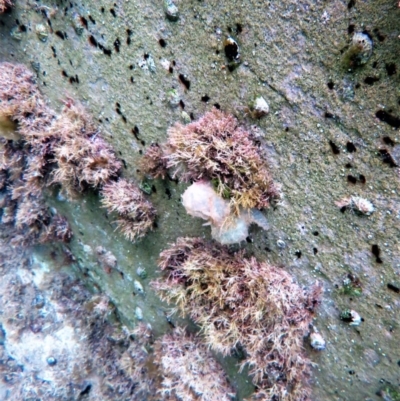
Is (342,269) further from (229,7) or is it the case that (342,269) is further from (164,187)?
(229,7)

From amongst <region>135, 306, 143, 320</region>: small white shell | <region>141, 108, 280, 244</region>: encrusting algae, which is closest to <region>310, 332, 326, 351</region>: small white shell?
<region>141, 108, 280, 244</region>: encrusting algae

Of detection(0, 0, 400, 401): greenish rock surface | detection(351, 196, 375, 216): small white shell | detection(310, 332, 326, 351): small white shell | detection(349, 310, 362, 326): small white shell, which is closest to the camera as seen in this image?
detection(0, 0, 400, 401): greenish rock surface

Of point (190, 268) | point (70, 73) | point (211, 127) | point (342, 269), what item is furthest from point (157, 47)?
point (342, 269)

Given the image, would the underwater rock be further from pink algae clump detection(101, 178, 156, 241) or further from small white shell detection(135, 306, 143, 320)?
small white shell detection(135, 306, 143, 320)

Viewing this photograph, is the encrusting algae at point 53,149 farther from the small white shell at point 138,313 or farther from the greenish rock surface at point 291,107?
the small white shell at point 138,313

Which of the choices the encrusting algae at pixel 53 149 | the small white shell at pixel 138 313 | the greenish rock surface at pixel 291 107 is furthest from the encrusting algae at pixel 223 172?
the small white shell at pixel 138 313

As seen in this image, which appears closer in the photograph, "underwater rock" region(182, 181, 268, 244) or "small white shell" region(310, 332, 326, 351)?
"underwater rock" region(182, 181, 268, 244)

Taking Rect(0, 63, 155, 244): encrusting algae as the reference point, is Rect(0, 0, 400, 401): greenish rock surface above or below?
above

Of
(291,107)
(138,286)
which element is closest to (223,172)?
(291,107)
